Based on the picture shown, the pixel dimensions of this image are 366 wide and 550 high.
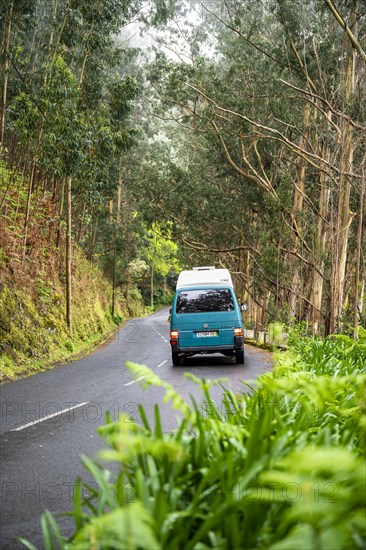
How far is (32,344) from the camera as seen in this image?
52.7ft

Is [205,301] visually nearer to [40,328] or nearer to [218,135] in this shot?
[40,328]

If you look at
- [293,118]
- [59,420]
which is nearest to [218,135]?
[293,118]

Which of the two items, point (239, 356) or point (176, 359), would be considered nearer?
point (239, 356)

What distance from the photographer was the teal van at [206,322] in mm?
15734

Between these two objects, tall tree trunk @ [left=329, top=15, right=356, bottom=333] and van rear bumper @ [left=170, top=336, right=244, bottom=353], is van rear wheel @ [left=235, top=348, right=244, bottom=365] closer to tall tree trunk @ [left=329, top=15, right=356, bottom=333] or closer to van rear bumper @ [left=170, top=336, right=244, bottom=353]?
van rear bumper @ [left=170, top=336, right=244, bottom=353]

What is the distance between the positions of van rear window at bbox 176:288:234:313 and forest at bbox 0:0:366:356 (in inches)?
134

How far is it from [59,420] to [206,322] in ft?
26.0

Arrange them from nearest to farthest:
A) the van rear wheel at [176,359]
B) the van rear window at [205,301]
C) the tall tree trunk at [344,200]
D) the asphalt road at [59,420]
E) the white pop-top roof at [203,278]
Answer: the asphalt road at [59,420], the van rear window at [205,301], the van rear wheel at [176,359], the white pop-top roof at [203,278], the tall tree trunk at [344,200]

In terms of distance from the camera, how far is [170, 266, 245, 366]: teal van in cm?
1573

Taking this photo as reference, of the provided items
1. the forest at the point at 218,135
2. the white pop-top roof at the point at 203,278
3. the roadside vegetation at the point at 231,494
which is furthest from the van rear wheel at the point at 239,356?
the roadside vegetation at the point at 231,494

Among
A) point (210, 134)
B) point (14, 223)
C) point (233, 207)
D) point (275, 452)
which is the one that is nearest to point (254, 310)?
point (233, 207)

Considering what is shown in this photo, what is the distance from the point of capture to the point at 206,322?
51.8 ft

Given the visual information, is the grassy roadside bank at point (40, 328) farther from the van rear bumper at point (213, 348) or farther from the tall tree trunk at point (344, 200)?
the tall tree trunk at point (344, 200)

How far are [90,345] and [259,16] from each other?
15378 mm
